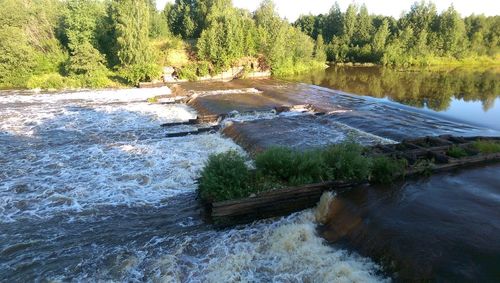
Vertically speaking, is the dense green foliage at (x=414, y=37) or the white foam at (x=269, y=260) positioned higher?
the dense green foliage at (x=414, y=37)

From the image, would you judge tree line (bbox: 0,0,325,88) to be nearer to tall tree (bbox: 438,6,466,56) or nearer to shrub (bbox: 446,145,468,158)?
tall tree (bbox: 438,6,466,56)

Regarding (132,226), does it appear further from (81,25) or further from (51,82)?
(81,25)

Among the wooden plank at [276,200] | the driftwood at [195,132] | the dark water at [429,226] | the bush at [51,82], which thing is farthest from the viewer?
the bush at [51,82]

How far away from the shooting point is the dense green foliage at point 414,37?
67.8 m

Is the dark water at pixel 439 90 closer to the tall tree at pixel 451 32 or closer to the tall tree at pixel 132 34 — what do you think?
the tall tree at pixel 132 34

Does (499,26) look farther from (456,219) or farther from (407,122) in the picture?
(456,219)

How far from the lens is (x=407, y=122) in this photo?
22.2 m

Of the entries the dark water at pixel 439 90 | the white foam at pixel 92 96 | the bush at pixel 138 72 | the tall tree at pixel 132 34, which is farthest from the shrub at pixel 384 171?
the tall tree at pixel 132 34

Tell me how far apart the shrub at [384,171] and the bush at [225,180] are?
4324mm

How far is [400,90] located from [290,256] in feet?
105

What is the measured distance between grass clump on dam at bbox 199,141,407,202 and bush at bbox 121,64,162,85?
32.3 m

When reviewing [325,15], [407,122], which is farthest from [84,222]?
[325,15]

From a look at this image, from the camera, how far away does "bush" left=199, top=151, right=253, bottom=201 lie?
37.4 ft

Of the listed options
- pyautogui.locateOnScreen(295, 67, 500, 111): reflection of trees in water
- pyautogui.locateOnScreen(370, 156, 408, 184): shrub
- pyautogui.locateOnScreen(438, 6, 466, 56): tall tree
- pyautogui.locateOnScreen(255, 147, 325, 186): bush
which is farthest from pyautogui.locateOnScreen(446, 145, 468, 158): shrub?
pyautogui.locateOnScreen(438, 6, 466, 56): tall tree
